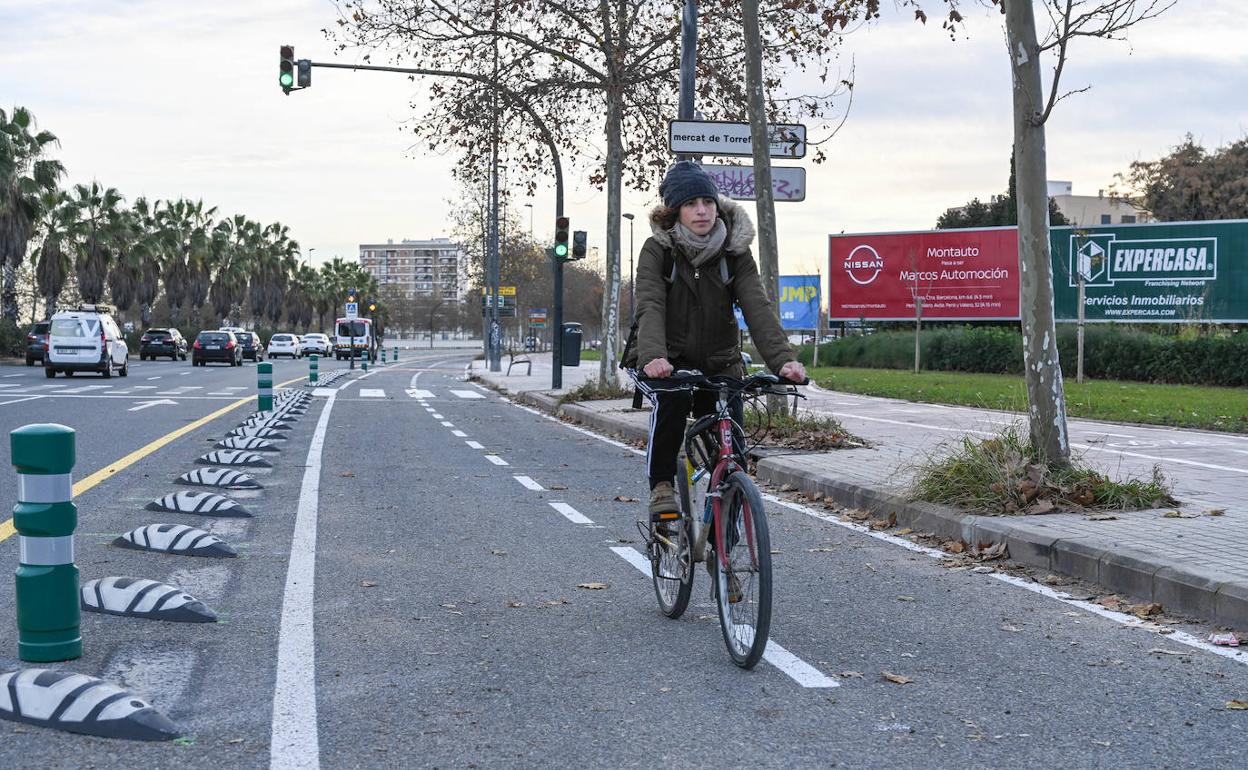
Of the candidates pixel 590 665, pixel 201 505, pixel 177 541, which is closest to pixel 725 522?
pixel 590 665

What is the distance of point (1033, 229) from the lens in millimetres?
8883

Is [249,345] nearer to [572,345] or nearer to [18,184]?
[18,184]

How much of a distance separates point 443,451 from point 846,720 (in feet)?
34.3

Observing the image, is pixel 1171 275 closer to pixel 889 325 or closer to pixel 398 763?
pixel 889 325

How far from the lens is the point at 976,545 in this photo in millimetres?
7754

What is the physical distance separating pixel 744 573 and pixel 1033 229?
201 inches

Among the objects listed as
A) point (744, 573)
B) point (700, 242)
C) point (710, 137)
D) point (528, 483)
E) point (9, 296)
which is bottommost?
point (528, 483)

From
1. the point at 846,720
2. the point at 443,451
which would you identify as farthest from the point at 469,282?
the point at 846,720

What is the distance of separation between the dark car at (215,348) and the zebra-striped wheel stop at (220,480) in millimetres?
39357

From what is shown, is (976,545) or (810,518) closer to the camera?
(976,545)

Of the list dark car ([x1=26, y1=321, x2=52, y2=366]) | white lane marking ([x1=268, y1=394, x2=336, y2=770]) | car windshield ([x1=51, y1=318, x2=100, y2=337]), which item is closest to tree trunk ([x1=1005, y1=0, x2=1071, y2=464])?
white lane marking ([x1=268, y1=394, x2=336, y2=770])

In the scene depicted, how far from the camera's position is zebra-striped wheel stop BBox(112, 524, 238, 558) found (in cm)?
726

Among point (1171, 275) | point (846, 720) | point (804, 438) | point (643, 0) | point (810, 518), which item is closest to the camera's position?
point (846, 720)

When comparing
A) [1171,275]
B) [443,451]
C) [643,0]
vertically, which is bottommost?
[443,451]
